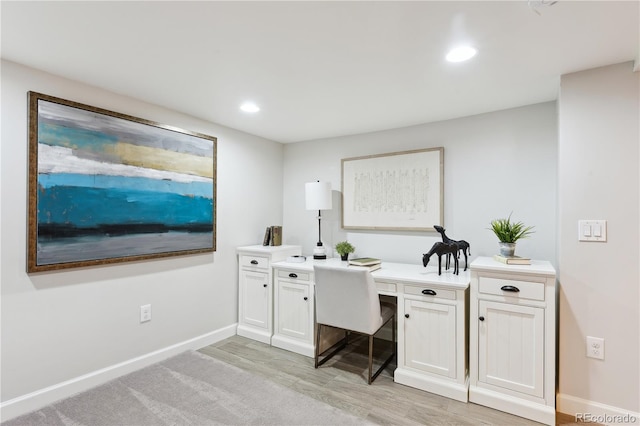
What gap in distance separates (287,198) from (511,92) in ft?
8.68

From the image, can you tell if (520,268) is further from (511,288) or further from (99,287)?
(99,287)

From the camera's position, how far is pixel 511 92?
94.3 inches

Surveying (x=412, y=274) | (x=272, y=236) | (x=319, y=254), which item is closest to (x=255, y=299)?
(x=272, y=236)

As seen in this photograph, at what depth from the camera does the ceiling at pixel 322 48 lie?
1.46 m

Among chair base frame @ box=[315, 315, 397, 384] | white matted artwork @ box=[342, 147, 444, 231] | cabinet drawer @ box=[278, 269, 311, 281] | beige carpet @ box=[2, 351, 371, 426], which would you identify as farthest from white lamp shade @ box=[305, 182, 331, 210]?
beige carpet @ box=[2, 351, 371, 426]

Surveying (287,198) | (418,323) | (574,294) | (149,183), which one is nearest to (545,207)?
(574,294)

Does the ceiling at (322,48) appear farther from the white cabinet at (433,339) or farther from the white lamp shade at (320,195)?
the white cabinet at (433,339)

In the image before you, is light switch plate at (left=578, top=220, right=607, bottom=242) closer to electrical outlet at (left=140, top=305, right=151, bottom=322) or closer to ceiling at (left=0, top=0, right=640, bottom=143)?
ceiling at (left=0, top=0, right=640, bottom=143)

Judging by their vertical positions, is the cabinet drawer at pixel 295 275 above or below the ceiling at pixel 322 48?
below

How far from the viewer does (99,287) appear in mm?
2371

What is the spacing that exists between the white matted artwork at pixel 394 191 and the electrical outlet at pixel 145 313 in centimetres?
208

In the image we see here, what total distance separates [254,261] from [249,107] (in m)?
1.54

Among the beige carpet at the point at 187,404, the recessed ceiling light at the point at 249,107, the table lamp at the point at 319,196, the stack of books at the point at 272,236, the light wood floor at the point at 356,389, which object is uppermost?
the recessed ceiling light at the point at 249,107

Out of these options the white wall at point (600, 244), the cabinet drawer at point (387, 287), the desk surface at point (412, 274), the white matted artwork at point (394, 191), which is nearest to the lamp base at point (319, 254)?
the desk surface at point (412, 274)
